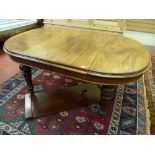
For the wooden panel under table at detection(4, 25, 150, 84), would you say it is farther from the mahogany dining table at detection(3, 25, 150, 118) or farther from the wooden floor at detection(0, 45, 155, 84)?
the wooden floor at detection(0, 45, 155, 84)

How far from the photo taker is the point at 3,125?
1.31 m

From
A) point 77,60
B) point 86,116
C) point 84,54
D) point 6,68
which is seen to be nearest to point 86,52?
point 84,54

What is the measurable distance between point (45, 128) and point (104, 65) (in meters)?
0.64

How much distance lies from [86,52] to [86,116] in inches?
20.5

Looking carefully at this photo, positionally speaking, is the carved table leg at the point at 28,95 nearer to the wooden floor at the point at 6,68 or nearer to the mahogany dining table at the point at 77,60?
the mahogany dining table at the point at 77,60

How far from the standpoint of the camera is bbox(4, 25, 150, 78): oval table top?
40.5 inches

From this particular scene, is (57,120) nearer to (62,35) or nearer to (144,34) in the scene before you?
(62,35)

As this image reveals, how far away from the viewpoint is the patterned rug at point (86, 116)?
129cm

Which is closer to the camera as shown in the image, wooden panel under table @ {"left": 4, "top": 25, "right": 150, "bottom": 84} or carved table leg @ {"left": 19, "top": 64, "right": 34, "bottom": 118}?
wooden panel under table @ {"left": 4, "top": 25, "right": 150, "bottom": 84}

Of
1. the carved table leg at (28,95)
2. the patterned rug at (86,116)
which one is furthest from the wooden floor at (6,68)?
the carved table leg at (28,95)

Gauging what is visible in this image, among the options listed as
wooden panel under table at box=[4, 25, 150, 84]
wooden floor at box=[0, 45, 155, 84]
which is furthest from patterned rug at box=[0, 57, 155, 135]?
wooden panel under table at box=[4, 25, 150, 84]

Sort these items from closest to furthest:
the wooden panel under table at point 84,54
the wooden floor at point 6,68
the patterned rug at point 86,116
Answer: the wooden panel under table at point 84,54
the patterned rug at point 86,116
the wooden floor at point 6,68

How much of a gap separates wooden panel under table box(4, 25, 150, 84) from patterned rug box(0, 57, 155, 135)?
1.09 ft
